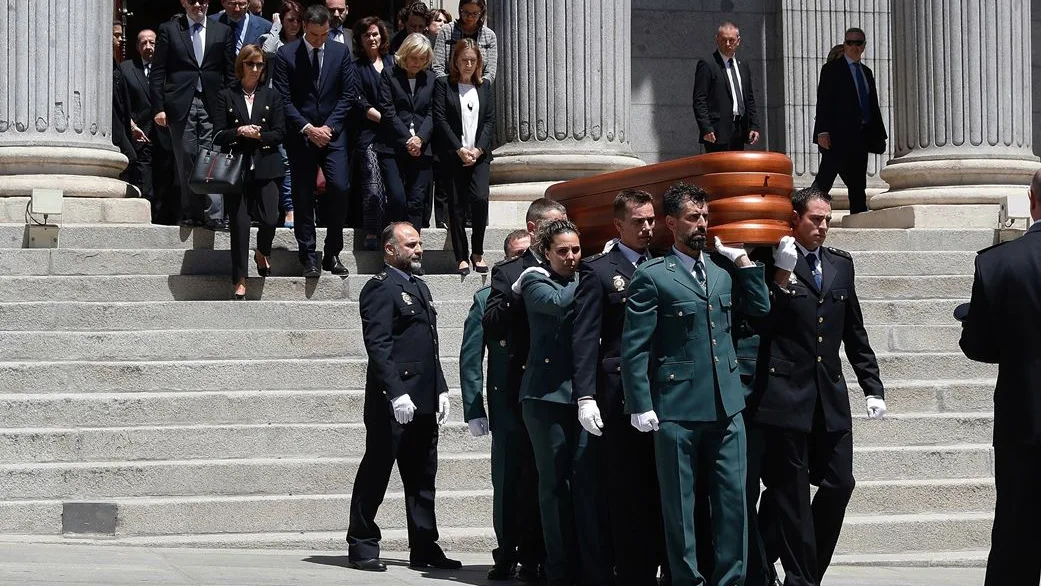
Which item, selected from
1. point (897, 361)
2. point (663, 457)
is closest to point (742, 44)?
point (897, 361)

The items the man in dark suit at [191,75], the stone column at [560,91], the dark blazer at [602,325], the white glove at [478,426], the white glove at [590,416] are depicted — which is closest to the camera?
the white glove at [590,416]

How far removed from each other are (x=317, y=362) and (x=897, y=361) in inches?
156

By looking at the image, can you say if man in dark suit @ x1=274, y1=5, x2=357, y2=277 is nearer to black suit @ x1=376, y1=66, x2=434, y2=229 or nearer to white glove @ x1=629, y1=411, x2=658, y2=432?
black suit @ x1=376, y1=66, x2=434, y2=229

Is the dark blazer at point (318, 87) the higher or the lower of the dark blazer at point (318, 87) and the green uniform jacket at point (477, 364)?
the higher

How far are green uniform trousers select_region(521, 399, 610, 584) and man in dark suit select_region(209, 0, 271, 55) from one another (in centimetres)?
686

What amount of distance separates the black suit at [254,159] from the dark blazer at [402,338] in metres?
3.39

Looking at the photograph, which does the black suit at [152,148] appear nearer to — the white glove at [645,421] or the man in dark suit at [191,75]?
the man in dark suit at [191,75]

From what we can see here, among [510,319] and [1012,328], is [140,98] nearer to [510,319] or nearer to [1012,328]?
[510,319]

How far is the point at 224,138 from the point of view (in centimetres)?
1240

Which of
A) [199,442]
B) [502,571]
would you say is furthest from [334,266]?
[502,571]

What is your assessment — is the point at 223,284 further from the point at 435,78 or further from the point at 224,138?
the point at 435,78

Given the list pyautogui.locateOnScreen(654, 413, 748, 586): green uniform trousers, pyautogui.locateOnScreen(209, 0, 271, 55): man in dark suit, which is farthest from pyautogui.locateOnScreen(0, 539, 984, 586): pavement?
pyautogui.locateOnScreen(209, 0, 271, 55): man in dark suit

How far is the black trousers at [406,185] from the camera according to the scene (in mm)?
12758

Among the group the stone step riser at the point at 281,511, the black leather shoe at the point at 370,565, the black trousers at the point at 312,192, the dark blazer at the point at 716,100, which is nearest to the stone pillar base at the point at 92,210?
the black trousers at the point at 312,192
